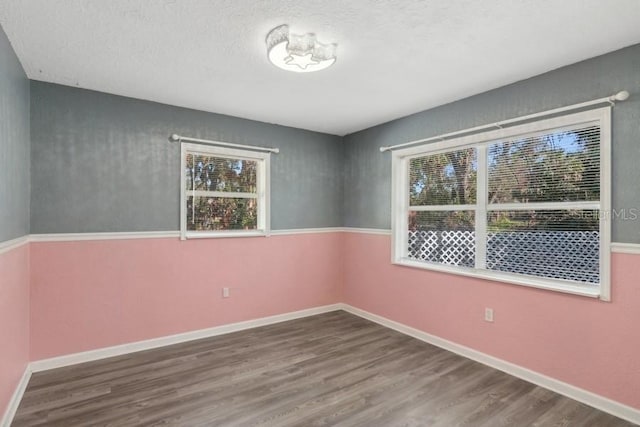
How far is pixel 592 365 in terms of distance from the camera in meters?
2.29

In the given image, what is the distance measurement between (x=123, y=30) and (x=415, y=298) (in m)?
3.38

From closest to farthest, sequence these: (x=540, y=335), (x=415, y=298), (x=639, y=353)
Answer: (x=639, y=353)
(x=540, y=335)
(x=415, y=298)

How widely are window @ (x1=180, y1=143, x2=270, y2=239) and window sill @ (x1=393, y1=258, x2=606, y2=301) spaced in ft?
6.31

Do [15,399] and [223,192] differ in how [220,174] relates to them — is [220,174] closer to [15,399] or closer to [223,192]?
[223,192]

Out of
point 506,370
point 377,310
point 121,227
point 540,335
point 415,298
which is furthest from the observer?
point 377,310

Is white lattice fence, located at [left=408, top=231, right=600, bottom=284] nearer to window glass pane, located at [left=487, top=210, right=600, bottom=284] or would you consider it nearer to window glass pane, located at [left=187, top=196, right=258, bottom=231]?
window glass pane, located at [left=487, top=210, right=600, bottom=284]

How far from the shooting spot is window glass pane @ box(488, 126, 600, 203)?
2.40 m

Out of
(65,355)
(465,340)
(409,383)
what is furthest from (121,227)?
(465,340)

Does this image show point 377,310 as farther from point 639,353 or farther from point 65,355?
point 65,355

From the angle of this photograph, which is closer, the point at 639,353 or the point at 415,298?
the point at 639,353

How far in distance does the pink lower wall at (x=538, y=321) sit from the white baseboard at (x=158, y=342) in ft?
3.93

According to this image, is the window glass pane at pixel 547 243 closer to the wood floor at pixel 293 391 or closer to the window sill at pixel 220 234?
the wood floor at pixel 293 391

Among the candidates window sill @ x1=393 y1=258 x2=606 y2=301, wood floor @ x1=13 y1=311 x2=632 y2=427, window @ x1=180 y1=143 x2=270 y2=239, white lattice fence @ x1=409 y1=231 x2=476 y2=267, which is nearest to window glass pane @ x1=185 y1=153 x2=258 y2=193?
window @ x1=180 y1=143 x2=270 y2=239

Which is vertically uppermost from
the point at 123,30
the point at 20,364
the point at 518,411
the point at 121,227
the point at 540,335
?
the point at 123,30
